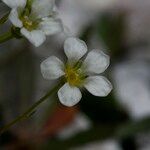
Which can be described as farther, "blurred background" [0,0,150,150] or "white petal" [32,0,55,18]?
"blurred background" [0,0,150,150]

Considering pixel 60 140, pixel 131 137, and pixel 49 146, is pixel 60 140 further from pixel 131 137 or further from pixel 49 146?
pixel 131 137

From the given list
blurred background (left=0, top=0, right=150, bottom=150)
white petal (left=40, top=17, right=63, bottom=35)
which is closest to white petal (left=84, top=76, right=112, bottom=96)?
white petal (left=40, top=17, right=63, bottom=35)

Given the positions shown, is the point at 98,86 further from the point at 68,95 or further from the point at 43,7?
the point at 43,7

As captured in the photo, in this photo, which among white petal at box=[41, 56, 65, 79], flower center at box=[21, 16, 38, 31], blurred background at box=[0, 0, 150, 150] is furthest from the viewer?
blurred background at box=[0, 0, 150, 150]

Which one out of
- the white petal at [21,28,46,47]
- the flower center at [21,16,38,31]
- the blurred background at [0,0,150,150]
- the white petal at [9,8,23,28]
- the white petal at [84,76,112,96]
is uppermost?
the white petal at [9,8,23,28]

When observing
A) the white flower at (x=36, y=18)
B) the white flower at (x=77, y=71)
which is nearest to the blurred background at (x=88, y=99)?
the white flower at (x=36, y=18)

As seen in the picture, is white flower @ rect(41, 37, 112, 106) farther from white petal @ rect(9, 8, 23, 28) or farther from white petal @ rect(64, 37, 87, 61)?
white petal @ rect(9, 8, 23, 28)
